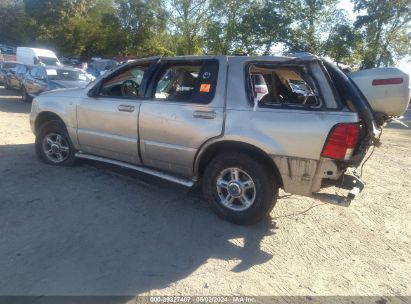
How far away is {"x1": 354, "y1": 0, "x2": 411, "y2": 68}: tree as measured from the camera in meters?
32.7

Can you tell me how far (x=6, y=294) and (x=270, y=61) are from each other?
3.20 meters

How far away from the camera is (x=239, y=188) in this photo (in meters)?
3.98

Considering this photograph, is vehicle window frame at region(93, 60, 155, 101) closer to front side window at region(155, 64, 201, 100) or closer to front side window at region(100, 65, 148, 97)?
front side window at region(100, 65, 148, 97)

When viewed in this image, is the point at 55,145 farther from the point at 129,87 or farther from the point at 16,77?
the point at 16,77

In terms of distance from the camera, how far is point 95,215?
4.02 meters

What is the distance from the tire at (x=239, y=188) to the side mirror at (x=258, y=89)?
1.99ft

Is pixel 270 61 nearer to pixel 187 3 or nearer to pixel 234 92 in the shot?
pixel 234 92

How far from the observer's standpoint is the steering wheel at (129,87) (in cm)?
504

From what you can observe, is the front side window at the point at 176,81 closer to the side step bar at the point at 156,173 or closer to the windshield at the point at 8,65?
the side step bar at the point at 156,173

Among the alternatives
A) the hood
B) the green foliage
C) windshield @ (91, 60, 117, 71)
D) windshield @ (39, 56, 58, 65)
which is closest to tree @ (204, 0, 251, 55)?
the green foliage

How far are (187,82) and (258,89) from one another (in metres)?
1.13

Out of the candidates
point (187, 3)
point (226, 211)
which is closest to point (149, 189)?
point (226, 211)

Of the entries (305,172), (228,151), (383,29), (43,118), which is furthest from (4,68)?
(383,29)

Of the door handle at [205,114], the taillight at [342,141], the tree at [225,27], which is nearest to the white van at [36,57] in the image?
the tree at [225,27]
